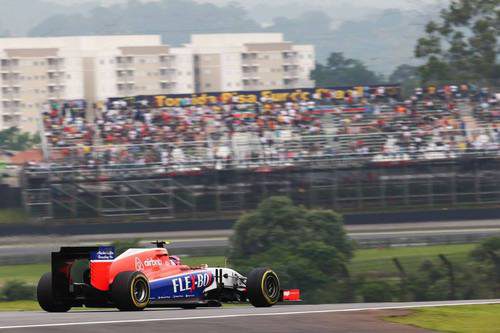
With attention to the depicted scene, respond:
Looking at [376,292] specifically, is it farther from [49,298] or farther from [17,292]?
[49,298]

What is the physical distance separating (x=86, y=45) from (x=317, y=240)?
125m

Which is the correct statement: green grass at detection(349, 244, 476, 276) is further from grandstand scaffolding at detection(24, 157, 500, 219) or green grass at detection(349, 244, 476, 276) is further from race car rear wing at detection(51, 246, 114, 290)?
race car rear wing at detection(51, 246, 114, 290)

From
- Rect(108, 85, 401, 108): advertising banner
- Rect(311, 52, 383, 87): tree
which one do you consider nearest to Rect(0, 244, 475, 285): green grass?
Rect(108, 85, 401, 108): advertising banner

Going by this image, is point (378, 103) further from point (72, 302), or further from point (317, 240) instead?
point (72, 302)

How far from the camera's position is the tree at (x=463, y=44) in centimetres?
8100

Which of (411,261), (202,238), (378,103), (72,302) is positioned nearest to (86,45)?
(378,103)

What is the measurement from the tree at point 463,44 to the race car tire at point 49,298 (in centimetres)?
6813

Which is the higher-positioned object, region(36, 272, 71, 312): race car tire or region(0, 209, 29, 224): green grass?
region(36, 272, 71, 312): race car tire

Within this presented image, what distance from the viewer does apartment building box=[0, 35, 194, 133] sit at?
5709 inches

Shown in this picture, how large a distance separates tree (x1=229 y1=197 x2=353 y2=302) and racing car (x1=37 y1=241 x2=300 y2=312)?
565 inches

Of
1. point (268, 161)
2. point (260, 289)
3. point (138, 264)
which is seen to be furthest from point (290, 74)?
point (138, 264)

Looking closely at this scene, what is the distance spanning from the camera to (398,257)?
3806cm

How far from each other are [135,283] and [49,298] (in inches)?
58.0

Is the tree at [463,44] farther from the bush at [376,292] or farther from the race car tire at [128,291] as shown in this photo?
the race car tire at [128,291]
